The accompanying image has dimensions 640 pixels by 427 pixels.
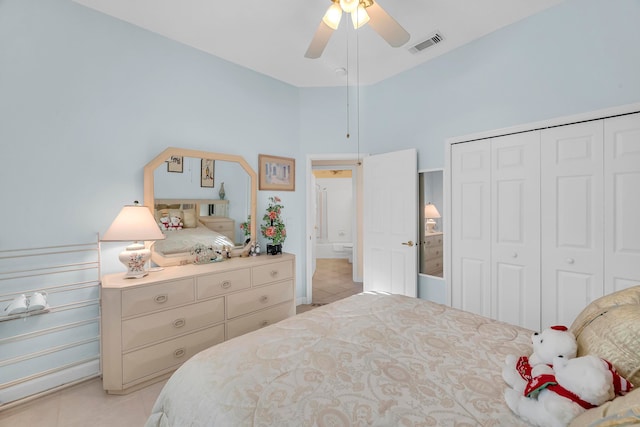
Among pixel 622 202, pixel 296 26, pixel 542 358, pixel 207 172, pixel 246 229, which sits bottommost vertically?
pixel 542 358

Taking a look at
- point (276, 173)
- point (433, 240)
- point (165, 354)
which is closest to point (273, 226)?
point (276, 173)

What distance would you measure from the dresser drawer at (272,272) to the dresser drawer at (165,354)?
0.52 meters

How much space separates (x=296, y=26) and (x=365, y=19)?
836 mm

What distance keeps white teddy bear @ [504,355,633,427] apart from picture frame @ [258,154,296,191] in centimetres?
298

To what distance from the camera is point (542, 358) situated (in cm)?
102

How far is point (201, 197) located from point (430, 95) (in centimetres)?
A: 264

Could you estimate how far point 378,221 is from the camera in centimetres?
346

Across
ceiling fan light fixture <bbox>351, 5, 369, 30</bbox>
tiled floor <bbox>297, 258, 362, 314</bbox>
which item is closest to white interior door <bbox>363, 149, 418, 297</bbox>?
tiled floor <bbox>297, 258, 362, 314</bbox>

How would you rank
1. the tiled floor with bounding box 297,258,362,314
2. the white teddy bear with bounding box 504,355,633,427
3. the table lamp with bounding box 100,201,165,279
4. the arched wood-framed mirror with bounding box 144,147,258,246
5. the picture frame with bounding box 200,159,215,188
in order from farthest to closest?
the tiled floor with bounding box 297,258,362,314 → the picture frame with bounding box 200,159,215,188 → the arched wood-framed mirror with bounding box 144,147,258,246 → the table lamp with bounding box 100,201,165,279 → the white teddy bear with bounding box 504,355,633,427

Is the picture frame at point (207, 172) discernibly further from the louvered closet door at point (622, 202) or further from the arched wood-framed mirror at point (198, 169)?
the louvered closet door at point (622, 202)

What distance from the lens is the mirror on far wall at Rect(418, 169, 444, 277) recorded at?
120 inches

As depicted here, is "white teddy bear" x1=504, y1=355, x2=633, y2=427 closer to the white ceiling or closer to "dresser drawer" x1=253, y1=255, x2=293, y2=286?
"dresser drawer" x1=253, y1=255, x2=293, y2=286

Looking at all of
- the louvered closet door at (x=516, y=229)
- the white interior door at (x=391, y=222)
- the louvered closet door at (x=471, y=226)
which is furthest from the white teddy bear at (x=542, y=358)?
the white interior door at (x=391, y=222)

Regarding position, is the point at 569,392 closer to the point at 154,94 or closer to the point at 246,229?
the point at 246,229
